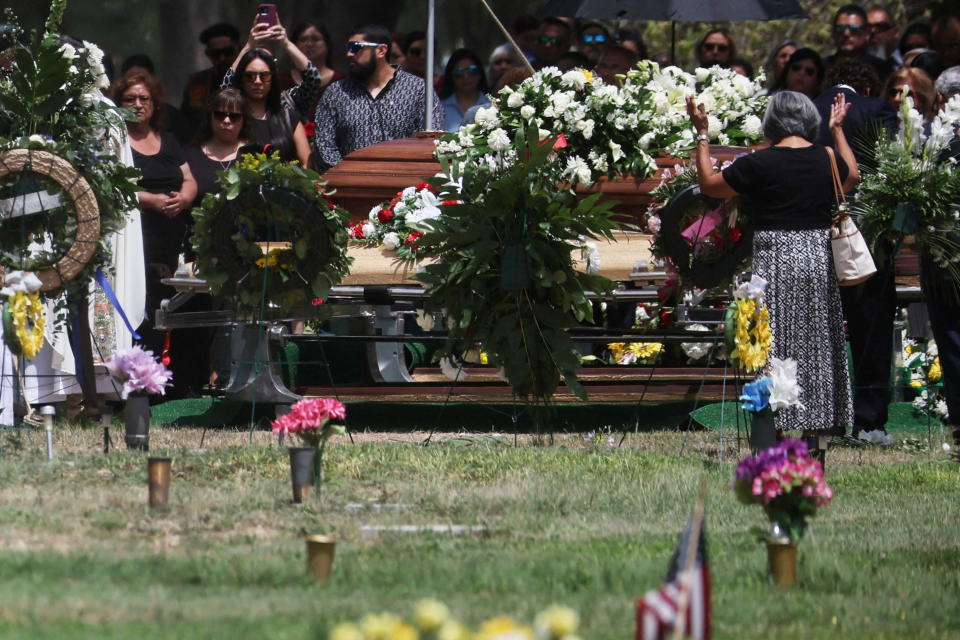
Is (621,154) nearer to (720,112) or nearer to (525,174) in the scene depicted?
(720,112)

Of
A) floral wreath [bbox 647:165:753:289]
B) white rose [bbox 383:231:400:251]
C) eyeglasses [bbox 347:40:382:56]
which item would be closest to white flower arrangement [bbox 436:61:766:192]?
white rose [bbox 383:231:400:251]

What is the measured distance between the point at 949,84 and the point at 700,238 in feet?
5.02

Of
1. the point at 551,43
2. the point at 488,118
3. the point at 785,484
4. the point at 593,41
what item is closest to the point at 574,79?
the point at 488,118

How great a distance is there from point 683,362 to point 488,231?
3.00 meters

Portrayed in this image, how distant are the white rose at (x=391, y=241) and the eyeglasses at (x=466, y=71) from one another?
261 cm

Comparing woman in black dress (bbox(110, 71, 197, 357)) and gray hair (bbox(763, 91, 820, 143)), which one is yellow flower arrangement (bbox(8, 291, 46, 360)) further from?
gray hair (bbox(763, 91, 820, 143))

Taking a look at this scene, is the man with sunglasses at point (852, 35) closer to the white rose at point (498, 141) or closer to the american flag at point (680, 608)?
the white rose at point (498, 141)

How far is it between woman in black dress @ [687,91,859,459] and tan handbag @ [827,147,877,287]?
0.15ft

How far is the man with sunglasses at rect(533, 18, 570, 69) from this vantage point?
42.7ft

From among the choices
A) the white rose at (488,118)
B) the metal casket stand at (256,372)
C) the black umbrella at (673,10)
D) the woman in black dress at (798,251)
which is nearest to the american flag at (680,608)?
the woman in black dress at (798,251)

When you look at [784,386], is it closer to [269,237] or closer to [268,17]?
[269,237]

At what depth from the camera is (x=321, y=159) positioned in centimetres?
1160

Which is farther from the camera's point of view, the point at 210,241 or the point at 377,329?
the point at 377,329

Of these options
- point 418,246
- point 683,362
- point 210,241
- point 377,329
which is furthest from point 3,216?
point 683,362
